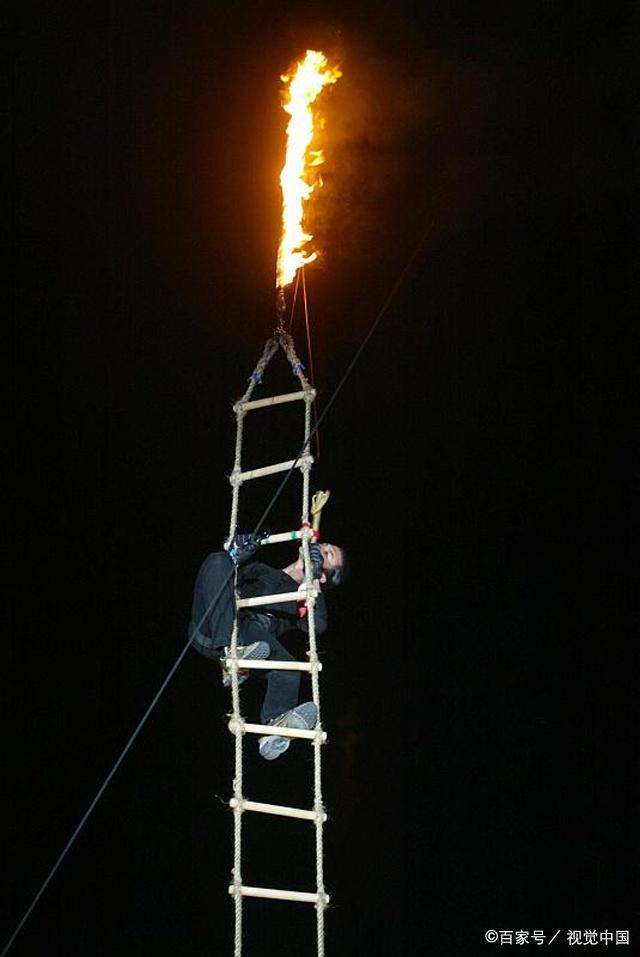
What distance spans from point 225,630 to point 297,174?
211cm

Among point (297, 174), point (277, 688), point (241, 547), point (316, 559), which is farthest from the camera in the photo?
point (297, 174)

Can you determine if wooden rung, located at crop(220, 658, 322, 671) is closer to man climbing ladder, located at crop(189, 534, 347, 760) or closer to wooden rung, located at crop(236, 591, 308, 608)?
man climbing ladder, located at crop(189, 534, 347, 760)

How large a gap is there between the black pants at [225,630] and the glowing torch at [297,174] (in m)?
1.27

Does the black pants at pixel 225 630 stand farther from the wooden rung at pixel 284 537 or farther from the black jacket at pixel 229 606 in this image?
the wooden rung at pixel 284 537

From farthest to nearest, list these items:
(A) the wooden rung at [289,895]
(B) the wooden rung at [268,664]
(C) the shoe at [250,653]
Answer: (C) the shoe at [250,653]
(B) the wooden rung at [268,664]
(A) the wooden rung at [289,895]

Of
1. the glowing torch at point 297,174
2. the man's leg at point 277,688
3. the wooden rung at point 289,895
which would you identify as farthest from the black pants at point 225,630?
the glowing torch at point 297,174

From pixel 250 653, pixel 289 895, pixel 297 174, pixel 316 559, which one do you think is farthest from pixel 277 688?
pixel 297 174

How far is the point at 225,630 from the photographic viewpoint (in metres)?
3.43

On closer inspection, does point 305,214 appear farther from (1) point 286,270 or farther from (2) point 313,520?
(2) point 313,520

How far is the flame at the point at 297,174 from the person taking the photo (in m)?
3.77

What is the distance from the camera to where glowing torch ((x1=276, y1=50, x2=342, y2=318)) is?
377 cm

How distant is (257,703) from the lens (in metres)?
5.67

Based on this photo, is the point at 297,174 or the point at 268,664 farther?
the point at 297,174

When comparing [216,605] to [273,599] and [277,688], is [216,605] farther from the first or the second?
[277,688]
